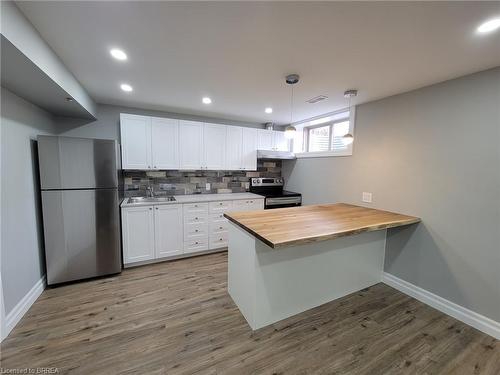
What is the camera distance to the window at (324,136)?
336cm

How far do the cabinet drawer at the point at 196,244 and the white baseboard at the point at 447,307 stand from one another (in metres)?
2.64

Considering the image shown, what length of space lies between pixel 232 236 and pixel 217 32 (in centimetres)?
179

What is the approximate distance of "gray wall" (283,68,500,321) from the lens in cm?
186

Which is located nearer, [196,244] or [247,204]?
[196,244]

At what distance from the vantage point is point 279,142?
4.30 metres

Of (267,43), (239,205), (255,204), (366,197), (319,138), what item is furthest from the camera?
(319,138)

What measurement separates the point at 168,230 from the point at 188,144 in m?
1.45

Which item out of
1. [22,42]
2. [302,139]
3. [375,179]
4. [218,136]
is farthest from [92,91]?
[375,179]

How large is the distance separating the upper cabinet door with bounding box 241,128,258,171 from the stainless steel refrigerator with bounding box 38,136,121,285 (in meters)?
2.12

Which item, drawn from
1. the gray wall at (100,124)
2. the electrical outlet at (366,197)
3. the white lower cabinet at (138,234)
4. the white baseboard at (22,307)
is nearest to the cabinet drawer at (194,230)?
the white lower cabinet at (138,234)

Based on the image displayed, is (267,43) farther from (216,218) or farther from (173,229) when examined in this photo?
(173,229)

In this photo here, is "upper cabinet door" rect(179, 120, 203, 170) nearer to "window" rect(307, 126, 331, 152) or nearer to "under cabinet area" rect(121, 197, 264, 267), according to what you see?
"under cabinet area" rect(121, 197, 264, 267)

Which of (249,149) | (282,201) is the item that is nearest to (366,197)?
(282,201)

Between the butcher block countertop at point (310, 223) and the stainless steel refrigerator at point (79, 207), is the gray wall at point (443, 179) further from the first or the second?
the stainless steel refrigerator at point (79, 207)
